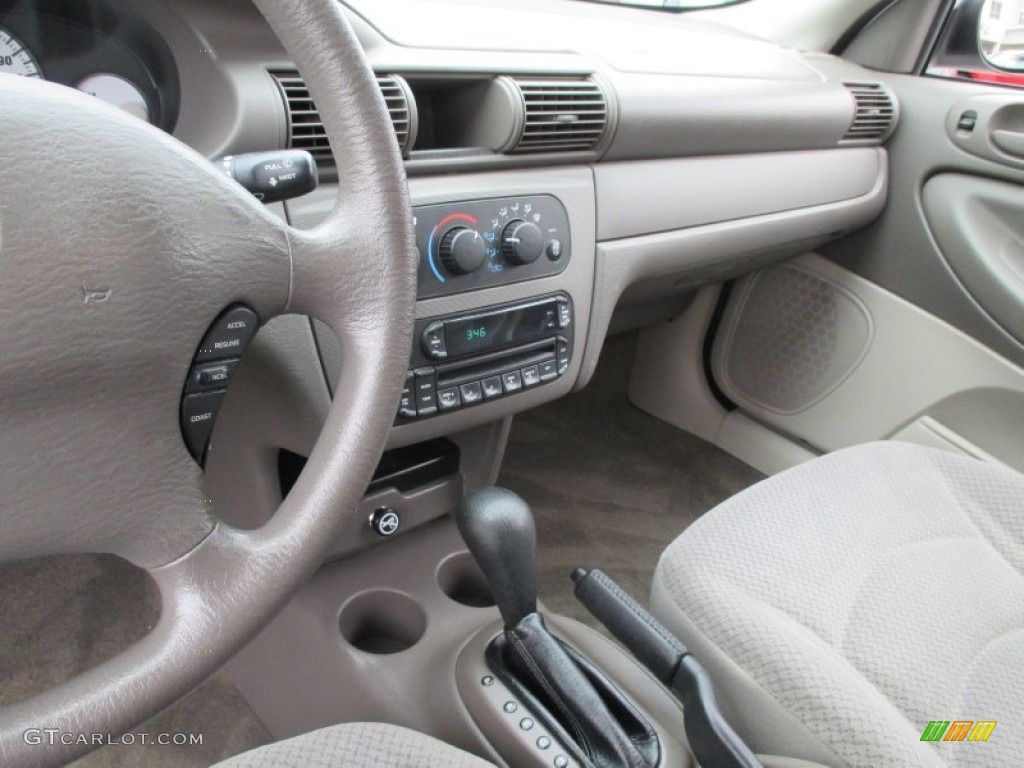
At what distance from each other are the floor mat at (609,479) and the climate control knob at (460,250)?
75 centimetres

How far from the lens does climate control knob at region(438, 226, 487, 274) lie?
0.80 metres

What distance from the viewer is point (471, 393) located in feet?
2.84

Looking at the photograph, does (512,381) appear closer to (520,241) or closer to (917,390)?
(520,241)

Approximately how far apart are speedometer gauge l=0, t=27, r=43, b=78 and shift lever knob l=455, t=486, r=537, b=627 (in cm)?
55

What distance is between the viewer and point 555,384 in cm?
98

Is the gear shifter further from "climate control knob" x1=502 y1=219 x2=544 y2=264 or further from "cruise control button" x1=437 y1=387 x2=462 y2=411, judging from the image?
"climate control knob" x1=502 y1=219 x2=544 y2=264

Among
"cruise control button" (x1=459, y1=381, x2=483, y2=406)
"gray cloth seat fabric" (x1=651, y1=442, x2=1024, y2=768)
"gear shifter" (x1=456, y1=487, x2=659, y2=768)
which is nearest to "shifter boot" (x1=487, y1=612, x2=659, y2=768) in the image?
"gear shifter" (x1=456, y1=487, x2=659, y2=768)

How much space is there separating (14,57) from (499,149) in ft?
1.50

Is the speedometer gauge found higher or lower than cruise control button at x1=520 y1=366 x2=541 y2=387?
higher

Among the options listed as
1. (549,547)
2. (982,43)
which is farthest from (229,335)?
(982,43)

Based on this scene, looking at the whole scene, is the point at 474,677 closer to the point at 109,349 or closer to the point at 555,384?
the point at 555,384

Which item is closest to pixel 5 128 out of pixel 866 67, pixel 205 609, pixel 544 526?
pixel 205 609

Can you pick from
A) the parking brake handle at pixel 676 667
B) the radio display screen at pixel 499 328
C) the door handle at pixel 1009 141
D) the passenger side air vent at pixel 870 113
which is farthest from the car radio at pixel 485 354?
the door handle at pixel 1009 141

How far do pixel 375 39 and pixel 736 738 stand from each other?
2.38 feet
